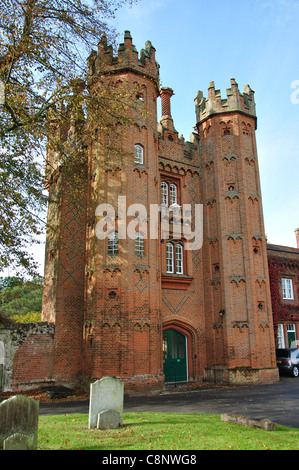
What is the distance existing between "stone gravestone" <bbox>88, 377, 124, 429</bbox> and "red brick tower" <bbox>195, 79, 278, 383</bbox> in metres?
11.2

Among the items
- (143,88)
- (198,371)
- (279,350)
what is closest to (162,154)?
(143,88)

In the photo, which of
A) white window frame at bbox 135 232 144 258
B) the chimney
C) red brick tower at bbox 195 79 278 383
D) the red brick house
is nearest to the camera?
white window frame at bbox 135 232 144 258

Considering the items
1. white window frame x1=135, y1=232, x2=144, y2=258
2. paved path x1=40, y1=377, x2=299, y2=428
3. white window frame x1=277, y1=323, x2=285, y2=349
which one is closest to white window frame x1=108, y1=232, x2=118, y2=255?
white window frame x1=135, y1=232, x2=144, y2=258

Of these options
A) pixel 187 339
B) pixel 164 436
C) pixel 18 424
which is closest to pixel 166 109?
pixel 187 339

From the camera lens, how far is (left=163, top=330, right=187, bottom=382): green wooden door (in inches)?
741

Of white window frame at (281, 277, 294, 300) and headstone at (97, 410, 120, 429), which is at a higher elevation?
white window frame at (281, 277, 294, 300)

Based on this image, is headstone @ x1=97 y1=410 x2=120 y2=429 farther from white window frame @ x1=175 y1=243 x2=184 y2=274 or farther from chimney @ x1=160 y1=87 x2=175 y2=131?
chimney @ x1=160 y1=87 x2=175 y2=131

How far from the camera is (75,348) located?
17281mm

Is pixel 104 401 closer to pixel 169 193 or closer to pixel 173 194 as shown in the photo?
pixel 169 193

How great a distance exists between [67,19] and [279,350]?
20.9 m

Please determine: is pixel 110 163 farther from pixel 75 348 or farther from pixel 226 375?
pixel 226 375

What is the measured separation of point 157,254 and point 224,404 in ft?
24.5

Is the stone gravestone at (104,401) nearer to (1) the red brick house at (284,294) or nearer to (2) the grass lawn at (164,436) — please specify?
(2) the grass lawn at (164,436)

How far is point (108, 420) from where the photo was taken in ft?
27.4
